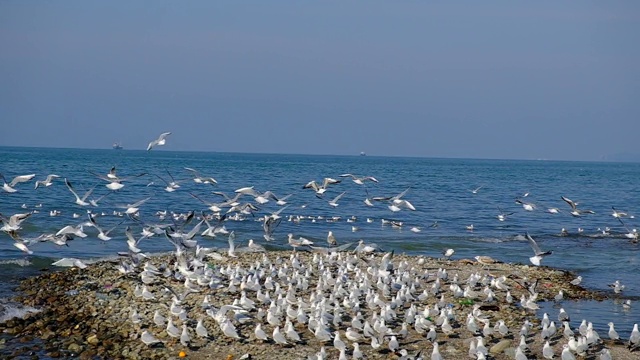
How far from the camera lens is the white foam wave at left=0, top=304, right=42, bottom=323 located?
15727mm

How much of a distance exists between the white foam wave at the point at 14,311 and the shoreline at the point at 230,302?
19 cm

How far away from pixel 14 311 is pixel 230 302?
4101 mm

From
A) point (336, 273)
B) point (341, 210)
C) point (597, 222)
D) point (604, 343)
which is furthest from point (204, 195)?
point (604, 343)

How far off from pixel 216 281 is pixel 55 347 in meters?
4.38

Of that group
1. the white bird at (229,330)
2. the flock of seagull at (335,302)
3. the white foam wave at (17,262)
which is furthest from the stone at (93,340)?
the white foam wave at (17,262)

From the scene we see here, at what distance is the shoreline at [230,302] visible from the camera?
13.5 metres

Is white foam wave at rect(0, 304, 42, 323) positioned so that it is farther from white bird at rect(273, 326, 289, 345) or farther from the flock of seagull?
white bird at rect(273, 326, 289, 345)

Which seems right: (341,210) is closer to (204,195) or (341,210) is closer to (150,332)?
(204,195)

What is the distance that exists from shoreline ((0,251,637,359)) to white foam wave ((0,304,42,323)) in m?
0.19

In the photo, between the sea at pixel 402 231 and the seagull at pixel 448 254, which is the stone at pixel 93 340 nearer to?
the sea at pixel 402 231

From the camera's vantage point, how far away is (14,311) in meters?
16.0

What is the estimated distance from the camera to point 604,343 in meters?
14.2

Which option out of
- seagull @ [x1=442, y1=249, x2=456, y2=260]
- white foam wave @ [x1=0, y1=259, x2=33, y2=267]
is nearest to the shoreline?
white foam wave @ [x1=0, y1=259, x2=33, y2=267]

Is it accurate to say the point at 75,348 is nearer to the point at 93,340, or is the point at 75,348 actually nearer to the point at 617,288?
the point at 93,340
